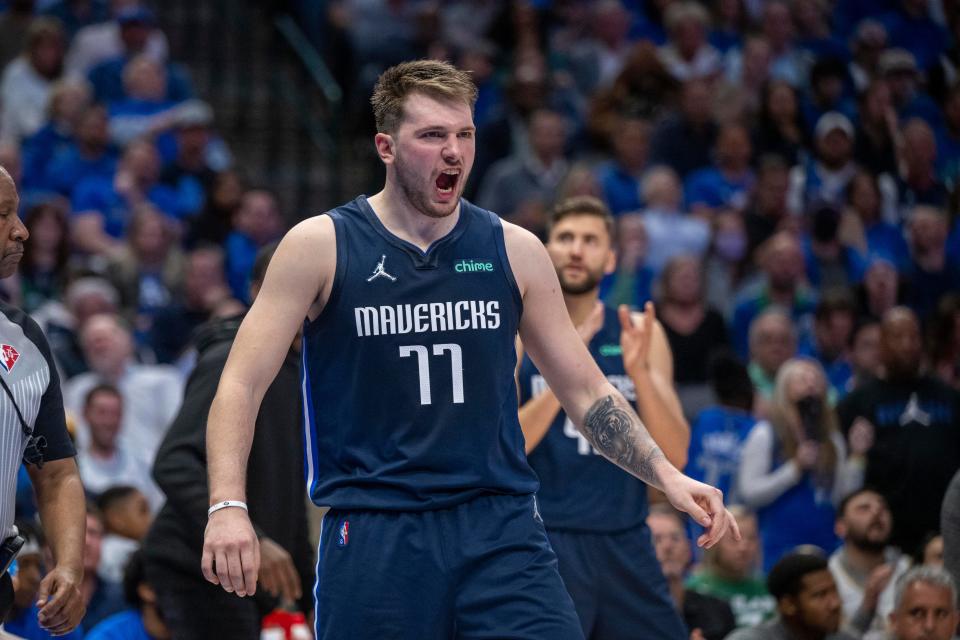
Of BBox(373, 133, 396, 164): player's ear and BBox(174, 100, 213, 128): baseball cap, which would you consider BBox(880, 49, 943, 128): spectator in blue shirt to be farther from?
BBox(373, 133, 396, 164): player's ear

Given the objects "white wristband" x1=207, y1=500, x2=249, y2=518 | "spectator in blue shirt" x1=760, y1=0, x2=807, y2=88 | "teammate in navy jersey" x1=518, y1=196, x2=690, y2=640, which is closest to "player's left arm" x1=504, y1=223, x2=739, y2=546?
"white wristband" x1=207, y1=500, x2=249, y2=518

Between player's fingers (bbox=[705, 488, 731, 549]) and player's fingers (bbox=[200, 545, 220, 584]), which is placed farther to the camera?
player's fingers (bbox=[705, 488, 731, 549])

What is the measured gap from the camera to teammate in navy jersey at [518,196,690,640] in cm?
655

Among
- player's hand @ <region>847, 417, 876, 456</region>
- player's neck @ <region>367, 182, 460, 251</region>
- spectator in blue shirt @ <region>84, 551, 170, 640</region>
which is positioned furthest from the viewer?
player's hand @ <region>847, 417, 876, 456</region>

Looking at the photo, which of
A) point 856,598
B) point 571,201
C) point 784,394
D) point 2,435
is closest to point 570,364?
point 2,435

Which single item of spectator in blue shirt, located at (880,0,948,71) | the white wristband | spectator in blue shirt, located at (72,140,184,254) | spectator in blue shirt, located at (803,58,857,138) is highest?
spectator in blue shirt, located at (880,0,948,71)

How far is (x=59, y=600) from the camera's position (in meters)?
4.80

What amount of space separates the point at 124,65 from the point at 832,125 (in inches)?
251

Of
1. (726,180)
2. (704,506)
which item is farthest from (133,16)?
(704,506)

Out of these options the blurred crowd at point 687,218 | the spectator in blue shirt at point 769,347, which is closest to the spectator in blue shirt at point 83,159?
the blurred crowd at point 687,218

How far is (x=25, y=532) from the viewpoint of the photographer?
7.04 meters

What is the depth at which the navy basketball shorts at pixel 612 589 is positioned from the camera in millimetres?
6520

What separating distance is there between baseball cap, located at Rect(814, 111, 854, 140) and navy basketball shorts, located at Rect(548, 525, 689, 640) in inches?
321

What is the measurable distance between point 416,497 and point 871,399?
631 cm
